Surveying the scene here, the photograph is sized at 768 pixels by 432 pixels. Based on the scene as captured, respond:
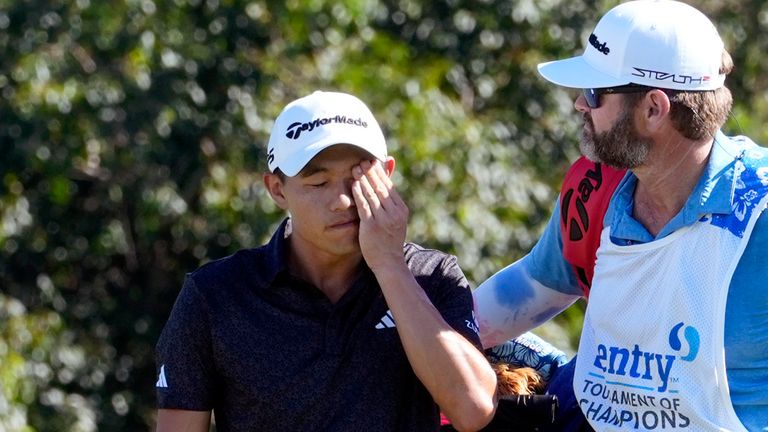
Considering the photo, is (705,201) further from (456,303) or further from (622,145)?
(456,303)

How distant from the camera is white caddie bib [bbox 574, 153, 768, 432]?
125 inches

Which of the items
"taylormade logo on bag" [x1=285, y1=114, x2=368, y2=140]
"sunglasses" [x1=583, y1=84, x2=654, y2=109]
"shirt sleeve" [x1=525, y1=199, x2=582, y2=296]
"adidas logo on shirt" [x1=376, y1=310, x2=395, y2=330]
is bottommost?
"adidas logo on shirt" [x1=376, y1=310, x2=395, y2=330]

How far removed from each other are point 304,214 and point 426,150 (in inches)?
122

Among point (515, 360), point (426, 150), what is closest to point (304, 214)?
point (515, 360)

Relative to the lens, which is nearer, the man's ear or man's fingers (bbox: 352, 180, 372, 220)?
man's fingers (bbox: 352, 180, 372, 220)

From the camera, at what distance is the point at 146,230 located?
6.74 metres

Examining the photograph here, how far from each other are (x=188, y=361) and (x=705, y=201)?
3.86 ft

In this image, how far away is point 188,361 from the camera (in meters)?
3.29

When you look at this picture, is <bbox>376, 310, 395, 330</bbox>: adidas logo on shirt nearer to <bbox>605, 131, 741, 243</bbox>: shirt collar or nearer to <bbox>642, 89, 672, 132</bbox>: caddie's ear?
<bbox>605, 131, 741, 243</bbox>: shirt collar

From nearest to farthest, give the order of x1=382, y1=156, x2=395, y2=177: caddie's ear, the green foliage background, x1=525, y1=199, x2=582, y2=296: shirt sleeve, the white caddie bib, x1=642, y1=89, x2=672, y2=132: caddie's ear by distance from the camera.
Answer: the white caddie bib → x1=642, y1=89, x2=672, y2=132: caddie's ear → x1=382, y1=156, x2=395, y2=177: caddie's ear → x1=525, y1=199, x2=582, y2=296: shirt sleeve → the green foliage background

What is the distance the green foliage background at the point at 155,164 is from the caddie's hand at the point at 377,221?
3072 millimetres

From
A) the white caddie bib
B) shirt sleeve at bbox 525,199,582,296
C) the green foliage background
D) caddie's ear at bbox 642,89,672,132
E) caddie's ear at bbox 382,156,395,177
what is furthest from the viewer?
the green foliage background

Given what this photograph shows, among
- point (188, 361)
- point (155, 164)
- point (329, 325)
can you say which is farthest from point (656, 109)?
point (155, 164)

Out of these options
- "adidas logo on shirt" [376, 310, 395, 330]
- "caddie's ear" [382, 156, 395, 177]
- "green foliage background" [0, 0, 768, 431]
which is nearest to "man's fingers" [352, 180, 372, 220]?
"caddie's ear" [382, 156, 395, 177]
